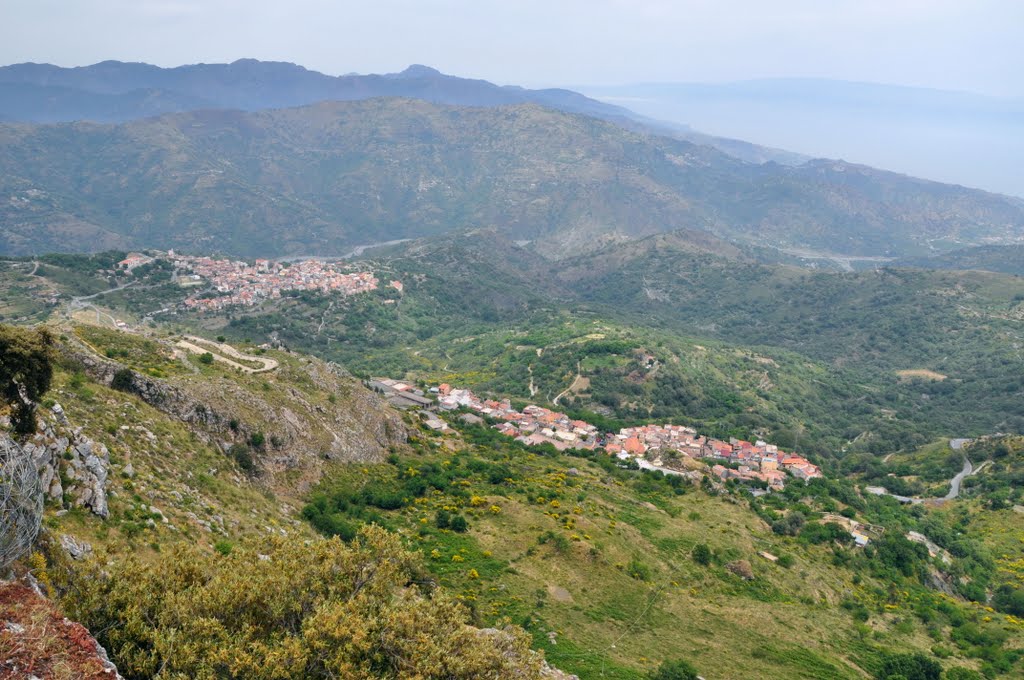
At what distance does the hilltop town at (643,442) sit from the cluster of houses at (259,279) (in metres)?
71.7

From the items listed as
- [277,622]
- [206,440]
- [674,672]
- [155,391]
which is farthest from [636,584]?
[155,391]

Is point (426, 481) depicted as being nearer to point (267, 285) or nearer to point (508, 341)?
point (508, 341)

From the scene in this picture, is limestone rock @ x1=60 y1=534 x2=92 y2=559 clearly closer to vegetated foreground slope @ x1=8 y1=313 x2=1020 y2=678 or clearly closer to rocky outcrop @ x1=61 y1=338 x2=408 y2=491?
vegetated foreground slope @ x1=8 y1=313 x2=1020 y2=678

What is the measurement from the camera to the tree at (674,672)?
25.0 meters

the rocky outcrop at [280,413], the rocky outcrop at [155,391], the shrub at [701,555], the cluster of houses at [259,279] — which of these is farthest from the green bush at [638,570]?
the cluster of houses at [259,279]

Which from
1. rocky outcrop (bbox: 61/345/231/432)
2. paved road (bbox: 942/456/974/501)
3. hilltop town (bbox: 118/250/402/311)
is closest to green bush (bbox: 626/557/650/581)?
rocky outcrop (bbox: 61/345/231/432)

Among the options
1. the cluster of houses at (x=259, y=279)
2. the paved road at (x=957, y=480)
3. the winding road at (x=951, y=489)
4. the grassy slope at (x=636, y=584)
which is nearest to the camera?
the grassy slope at (x=636, y=584)

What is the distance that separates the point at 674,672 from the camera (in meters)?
25.4

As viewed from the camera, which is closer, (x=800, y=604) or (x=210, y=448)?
(x=210, y=448)

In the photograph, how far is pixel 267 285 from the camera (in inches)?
6122

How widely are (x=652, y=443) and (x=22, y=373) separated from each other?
69.0 m

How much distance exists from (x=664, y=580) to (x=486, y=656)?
2427 centimetres

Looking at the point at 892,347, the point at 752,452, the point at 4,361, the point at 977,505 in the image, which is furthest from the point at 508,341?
the point at 4,361

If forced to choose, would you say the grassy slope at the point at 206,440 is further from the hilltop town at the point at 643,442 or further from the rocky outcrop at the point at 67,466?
the hilltop town at the point at 643,442
